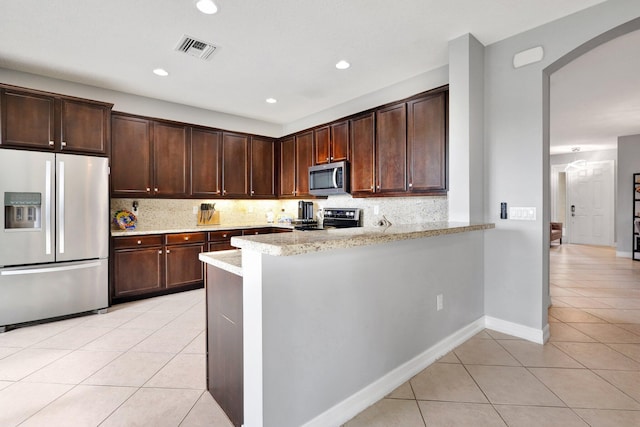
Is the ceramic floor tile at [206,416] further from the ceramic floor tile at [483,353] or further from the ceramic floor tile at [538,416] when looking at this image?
the ceramic floor tile at [483,353]

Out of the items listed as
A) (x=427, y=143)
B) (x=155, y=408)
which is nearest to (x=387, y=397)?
(x=155, y=408)

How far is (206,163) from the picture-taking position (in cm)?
468

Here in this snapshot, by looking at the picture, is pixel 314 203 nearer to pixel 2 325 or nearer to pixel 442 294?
pixel 442 294

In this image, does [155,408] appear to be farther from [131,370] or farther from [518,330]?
[518,330]

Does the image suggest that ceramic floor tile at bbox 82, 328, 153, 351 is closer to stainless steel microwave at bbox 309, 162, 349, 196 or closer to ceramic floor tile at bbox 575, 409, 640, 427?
stainless steel microwave at bbox 309, 162, 349, 196

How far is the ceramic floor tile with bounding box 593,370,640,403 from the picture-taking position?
6.32 ft

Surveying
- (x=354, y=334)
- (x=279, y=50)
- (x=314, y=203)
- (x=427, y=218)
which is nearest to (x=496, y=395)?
(x=354, y=334)

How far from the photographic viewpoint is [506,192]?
2.77m

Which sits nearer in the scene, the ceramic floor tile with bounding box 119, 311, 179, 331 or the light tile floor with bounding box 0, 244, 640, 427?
the light tile floor with bounding box 0, 244, 640, 427

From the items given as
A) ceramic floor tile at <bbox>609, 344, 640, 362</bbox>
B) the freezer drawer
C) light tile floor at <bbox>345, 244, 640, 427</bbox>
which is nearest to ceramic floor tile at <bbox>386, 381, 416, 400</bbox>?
light tile floor at <bbox>345, 244, 640, 427</bbox>

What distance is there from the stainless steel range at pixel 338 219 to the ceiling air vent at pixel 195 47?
8.48 ft

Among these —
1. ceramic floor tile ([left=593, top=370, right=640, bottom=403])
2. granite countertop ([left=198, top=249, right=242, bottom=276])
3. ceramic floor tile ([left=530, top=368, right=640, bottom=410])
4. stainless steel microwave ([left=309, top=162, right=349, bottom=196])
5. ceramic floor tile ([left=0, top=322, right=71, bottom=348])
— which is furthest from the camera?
stainless steel microwave ([left=309, top=162, right=349, bottom=196])

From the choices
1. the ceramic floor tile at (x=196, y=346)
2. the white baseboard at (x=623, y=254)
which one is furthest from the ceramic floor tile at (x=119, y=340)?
the white baseboard at (x=623, y=254)

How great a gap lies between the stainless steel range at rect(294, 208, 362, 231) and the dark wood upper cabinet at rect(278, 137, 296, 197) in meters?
0.68
